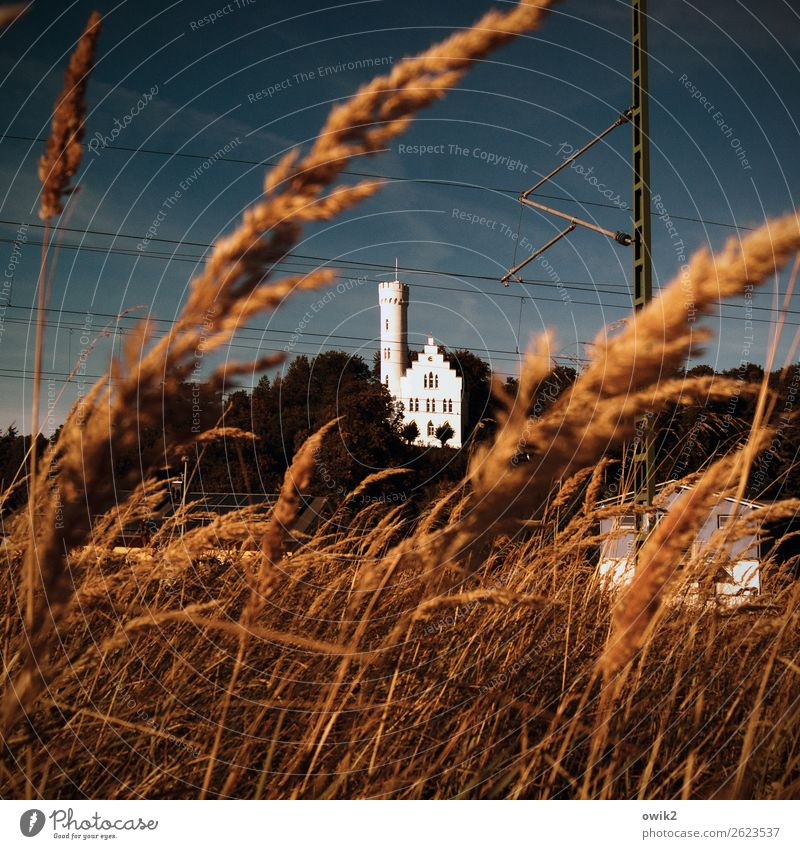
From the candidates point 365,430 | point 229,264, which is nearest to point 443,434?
point 229,264

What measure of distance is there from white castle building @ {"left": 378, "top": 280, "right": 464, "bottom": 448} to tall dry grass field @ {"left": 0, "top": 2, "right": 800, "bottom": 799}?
47.3 inches

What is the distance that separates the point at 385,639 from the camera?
101cm

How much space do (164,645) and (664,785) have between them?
0.89 metres

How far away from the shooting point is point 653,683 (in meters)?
1.19

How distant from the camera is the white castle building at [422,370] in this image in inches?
134

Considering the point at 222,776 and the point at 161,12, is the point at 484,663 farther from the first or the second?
the point at 161,12

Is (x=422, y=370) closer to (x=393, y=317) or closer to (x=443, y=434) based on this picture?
(x=393, y=317)

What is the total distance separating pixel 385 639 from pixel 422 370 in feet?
28.4

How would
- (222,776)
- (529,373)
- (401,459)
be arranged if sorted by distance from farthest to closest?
(401,459), (529,373), (222,776)

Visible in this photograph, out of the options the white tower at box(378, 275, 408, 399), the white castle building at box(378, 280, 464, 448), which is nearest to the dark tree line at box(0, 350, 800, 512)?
the white castle building at box(378, 280, 464, 448)

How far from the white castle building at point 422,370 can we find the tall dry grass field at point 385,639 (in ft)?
3.94

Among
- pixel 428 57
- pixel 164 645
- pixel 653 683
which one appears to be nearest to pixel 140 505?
pixel 164 645

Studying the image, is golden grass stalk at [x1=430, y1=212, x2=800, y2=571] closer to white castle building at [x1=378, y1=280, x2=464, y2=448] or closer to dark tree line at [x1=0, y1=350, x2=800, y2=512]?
dark tree line at [x1=0, y1=350, x2=800, y2=512]

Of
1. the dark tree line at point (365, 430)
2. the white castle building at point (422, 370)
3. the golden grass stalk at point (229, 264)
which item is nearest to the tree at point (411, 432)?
the dark tree line at point (365, 430)
